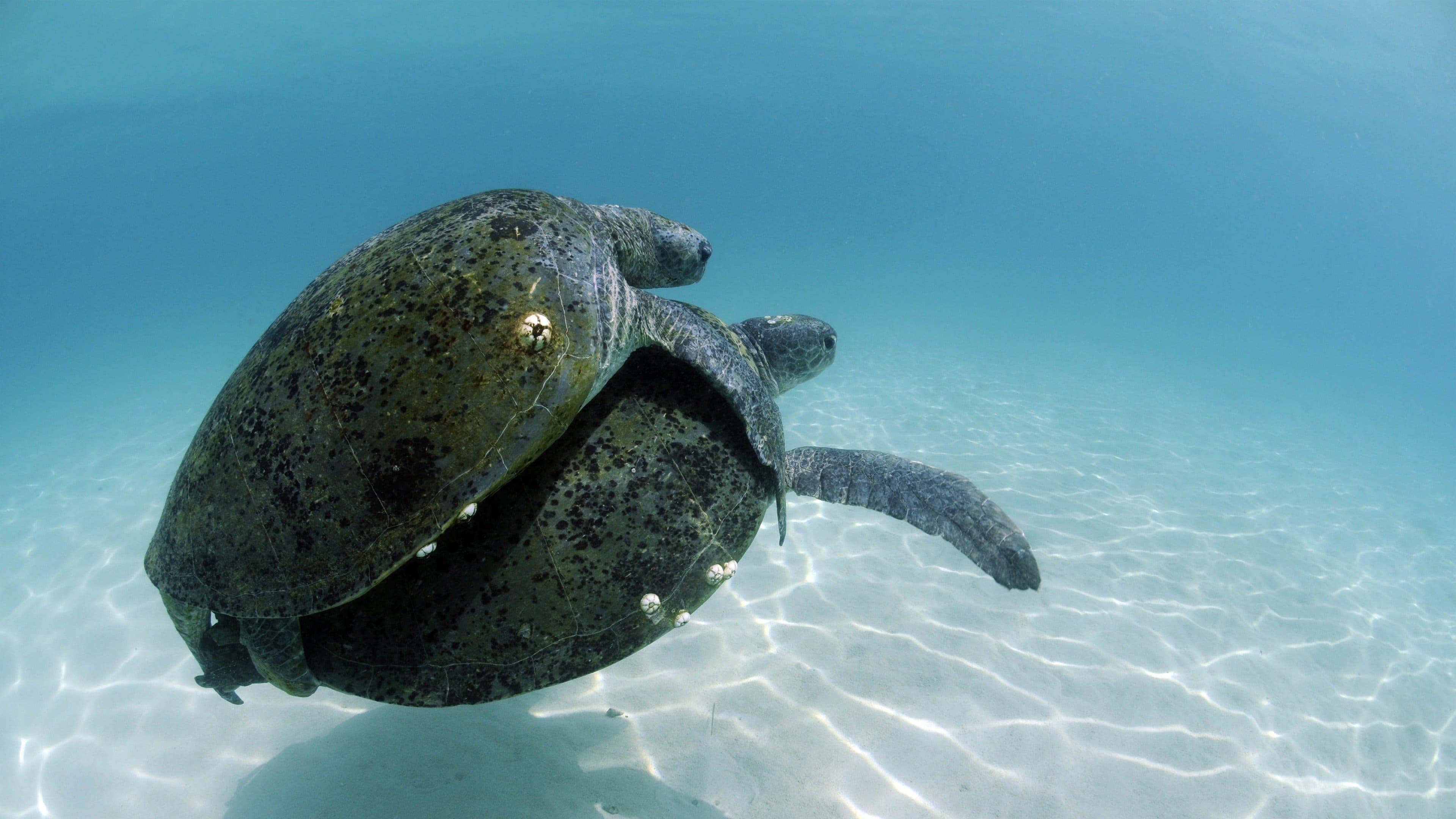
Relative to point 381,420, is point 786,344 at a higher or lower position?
lower

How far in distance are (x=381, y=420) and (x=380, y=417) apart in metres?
0.01

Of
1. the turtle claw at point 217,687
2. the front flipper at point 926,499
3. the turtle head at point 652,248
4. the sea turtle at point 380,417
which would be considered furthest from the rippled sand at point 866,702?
the turtle head at point 652,248

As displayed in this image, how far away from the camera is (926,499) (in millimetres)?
3346

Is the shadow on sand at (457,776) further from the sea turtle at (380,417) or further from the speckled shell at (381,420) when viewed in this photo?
the speckled shell at (381,420)

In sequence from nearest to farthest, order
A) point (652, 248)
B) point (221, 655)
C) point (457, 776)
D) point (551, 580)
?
point (551, 580), point (221, 655), point (652, 248), point (457, 776)

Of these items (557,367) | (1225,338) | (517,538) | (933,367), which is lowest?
(1225,338)

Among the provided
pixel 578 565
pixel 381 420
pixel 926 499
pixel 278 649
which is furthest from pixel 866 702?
pixel 381 420

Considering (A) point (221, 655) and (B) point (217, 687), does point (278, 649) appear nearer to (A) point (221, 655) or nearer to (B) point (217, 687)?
(A) point (221, 655)

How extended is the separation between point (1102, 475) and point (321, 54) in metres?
53.6

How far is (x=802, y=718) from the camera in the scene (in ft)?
15.8

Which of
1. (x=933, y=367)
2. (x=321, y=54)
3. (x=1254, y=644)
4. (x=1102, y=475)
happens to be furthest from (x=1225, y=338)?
(x=321, y=54)

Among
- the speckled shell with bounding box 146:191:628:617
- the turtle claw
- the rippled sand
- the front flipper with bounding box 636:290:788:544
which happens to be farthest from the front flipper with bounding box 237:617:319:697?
the rippled sand

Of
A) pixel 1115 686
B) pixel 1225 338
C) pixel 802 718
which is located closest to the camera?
pixel 802 718

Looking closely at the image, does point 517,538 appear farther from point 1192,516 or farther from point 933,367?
point 933,367
